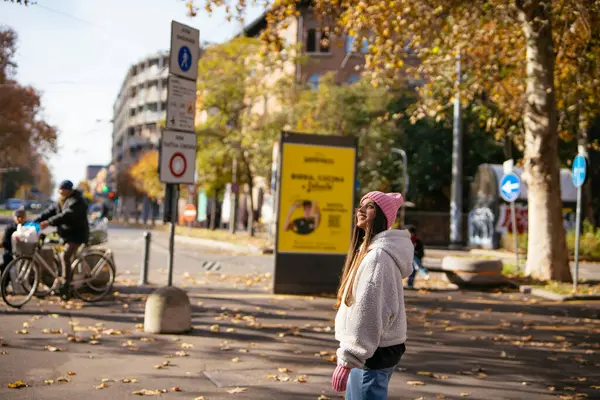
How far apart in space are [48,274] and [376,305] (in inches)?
370

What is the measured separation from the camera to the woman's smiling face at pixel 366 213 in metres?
3.95

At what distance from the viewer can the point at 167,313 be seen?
9.51m

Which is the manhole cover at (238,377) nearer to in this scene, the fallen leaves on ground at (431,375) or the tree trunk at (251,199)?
the fallen leaves on ground at (431,375)

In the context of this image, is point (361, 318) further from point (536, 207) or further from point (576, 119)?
point (576, 119)

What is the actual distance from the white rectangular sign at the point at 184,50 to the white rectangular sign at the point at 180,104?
99 millimetres

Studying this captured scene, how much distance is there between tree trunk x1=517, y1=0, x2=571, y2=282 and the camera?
17.9 m

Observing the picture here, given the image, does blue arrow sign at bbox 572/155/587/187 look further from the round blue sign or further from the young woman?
the young woman

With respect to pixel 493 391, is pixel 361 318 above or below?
above

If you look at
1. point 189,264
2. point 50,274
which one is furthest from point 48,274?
point 189,264

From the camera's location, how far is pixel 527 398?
673cm

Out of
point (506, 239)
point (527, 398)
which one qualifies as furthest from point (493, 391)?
point (506, 239)

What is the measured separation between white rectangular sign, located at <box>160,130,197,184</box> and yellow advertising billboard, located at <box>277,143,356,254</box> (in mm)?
4609

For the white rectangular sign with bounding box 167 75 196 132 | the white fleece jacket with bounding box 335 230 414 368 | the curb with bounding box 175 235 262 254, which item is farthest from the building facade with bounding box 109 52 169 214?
the white fleece jacket with bounding box 335 230 414 368

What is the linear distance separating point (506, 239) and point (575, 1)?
56.4 ft
